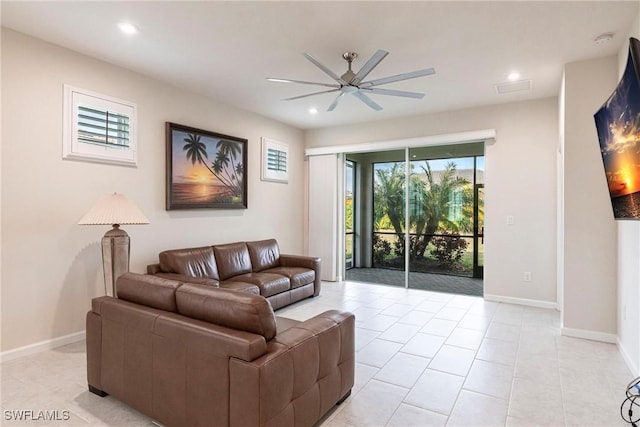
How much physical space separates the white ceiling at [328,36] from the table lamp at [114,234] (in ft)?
4.97

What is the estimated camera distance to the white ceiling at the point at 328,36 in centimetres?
264

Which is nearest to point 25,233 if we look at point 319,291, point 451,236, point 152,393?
point 152,393

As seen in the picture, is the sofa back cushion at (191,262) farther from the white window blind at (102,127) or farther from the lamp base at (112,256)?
the white window blind at (102,127)

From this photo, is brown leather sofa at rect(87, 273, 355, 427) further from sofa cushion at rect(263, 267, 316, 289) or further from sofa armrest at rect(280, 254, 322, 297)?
sofa armrest at rect(280, 254, 322, 297)

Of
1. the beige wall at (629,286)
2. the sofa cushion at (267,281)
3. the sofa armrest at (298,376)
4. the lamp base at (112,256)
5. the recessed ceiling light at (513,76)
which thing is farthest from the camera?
the sofa cushion at (267,281)

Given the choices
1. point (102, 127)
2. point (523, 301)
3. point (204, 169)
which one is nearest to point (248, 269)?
point (204, 169)

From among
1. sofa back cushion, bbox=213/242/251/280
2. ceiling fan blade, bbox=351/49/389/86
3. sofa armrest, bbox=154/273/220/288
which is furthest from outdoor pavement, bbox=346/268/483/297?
ceiling fan blade, bbox=351/49/389/86

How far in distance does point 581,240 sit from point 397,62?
2.63 m

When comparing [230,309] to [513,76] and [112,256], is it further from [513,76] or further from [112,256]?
[513,76]

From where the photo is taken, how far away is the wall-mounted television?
6.39ft

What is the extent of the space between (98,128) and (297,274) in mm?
2910

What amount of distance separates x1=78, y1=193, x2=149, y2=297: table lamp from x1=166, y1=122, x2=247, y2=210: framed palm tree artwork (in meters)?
1.00

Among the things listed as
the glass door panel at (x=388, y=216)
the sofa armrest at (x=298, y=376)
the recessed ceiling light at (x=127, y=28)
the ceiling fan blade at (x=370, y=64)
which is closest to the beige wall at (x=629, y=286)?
the ceiling fan blade at (x=370, y=64)

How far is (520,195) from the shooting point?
484 cm
